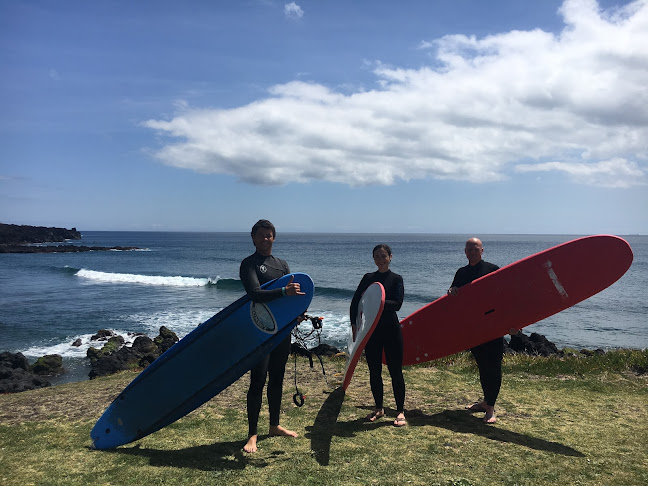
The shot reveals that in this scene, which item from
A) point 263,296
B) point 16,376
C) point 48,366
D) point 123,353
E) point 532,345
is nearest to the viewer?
point 263,296

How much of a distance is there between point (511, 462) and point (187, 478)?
2708 millimetres

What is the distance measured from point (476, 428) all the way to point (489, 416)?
286 millimetres

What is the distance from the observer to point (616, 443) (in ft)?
13.3

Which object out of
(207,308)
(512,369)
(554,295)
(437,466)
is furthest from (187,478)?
(207,308)

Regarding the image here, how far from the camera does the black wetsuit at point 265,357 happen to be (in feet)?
12.8

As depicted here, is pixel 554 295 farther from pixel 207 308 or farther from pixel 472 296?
pixel 207 308

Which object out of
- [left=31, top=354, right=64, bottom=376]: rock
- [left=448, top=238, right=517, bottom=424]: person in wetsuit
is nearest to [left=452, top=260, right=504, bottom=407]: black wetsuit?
[left=448, top=238, right=517, bottom=424]: person in wetsuit

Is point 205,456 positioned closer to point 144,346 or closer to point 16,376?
point 16,376

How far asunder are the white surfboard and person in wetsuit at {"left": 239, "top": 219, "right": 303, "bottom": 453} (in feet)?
2.60

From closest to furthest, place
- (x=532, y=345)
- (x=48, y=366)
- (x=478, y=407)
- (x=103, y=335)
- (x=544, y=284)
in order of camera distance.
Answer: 1. (x=478, y=407)
2. (x=544, y=284)
3. (x=48, y=366)
4. (x=532, y=345)
5. (x=103, y=335)

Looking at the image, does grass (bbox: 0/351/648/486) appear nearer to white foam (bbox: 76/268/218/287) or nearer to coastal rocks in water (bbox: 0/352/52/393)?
coastal rocks in water (bbox: 0/352/52/393)

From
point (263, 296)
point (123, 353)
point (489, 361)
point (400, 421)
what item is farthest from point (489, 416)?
point (123, 353)

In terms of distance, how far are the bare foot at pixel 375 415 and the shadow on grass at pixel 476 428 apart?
31 centimetres

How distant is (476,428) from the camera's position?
4531mm
